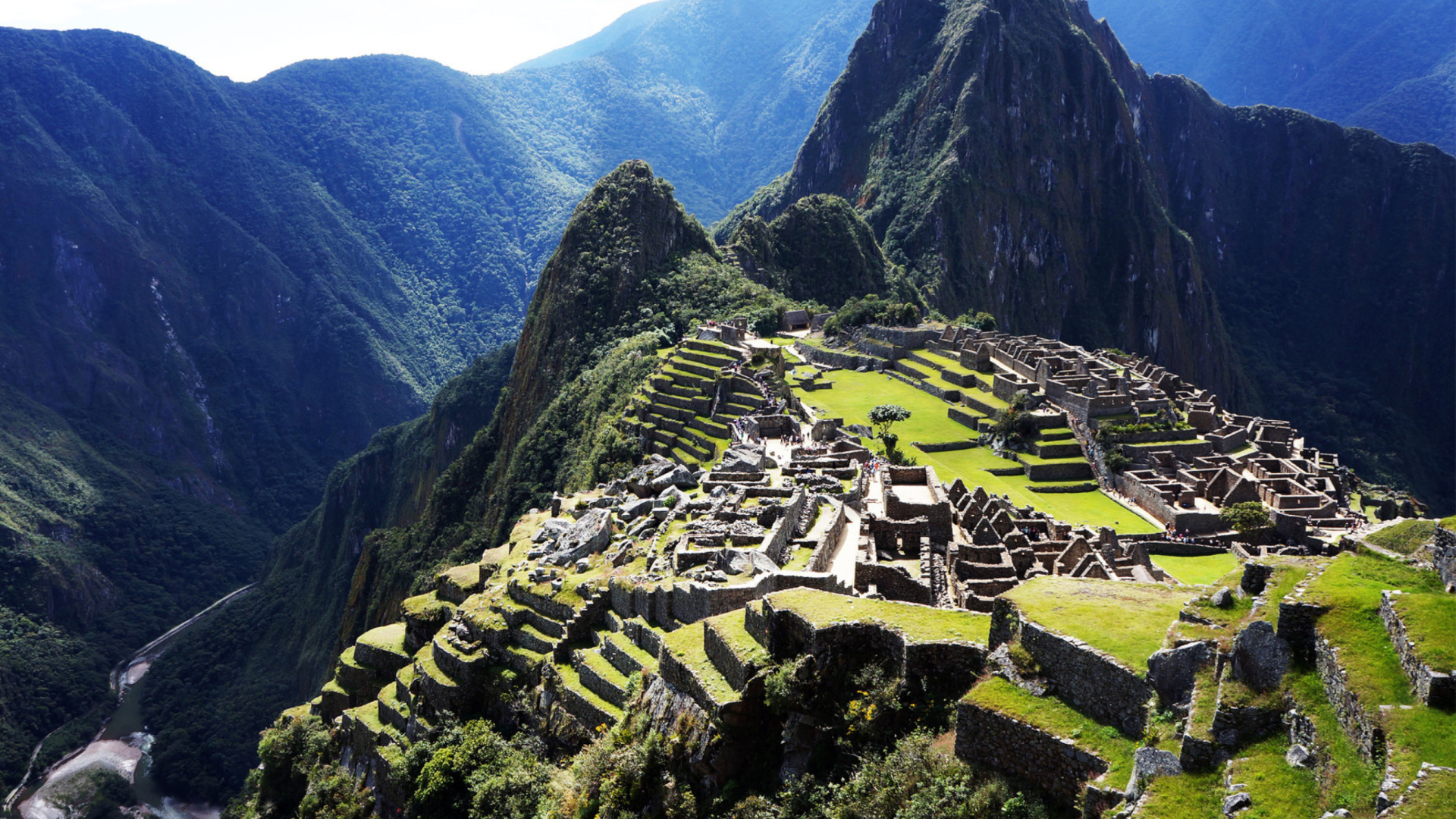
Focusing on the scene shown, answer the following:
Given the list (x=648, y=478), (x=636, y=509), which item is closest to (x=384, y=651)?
(x=636, y=509)

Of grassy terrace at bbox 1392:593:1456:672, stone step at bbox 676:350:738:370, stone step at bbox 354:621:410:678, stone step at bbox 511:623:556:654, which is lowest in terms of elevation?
stone step at bbox 354:621:410:678

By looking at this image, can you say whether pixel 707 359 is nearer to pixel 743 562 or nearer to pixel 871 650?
pixel 743 562

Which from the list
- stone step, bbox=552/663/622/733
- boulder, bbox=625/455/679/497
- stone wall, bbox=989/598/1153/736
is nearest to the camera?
stone wall, bbox=989/598/1153/736

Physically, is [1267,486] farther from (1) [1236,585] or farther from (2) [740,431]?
(1) [1236,585]

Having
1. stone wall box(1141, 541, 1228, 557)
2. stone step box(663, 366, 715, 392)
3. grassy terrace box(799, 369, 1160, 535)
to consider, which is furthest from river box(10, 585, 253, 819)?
stone wall box(1141, 541, 1228, 557)

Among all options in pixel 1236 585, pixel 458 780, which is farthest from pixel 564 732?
pixel 1236 585

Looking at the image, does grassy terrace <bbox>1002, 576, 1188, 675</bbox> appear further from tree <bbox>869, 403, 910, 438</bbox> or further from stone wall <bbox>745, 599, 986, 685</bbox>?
tree <bbox>869, 403, 910, 438</bbox>

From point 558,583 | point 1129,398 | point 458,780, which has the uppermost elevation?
point 1129,398

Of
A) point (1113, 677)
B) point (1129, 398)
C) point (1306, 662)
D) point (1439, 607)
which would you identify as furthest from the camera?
point (1129, 398)
